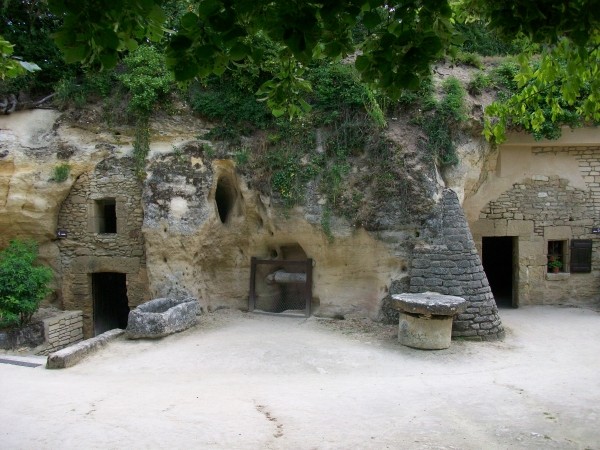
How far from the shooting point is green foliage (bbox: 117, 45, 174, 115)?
10891 mm

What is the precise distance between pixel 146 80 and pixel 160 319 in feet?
16.6

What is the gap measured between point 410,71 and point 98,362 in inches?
270

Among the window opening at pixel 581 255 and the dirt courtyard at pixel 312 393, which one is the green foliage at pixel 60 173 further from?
the window opening at pixel 581 255

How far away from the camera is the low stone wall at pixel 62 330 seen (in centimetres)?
1034

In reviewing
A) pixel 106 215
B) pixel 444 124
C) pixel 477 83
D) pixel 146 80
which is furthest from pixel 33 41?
pixel 477 83

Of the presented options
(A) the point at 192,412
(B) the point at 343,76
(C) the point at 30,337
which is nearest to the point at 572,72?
(A) the point at 192,412

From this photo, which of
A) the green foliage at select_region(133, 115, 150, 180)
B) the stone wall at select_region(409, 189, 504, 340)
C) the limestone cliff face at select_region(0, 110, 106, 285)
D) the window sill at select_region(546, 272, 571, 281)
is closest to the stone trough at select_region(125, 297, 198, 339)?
the green foliage at select_region(133, 115, 150, 180)

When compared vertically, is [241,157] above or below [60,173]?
above

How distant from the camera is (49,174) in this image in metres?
11.2

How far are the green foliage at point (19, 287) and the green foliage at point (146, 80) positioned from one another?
12.4 ft

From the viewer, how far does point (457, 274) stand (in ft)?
30.6

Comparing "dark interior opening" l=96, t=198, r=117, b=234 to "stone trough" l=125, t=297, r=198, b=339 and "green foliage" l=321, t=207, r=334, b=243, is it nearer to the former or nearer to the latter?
"stone trough" l=125, t=297, r=198, b=339

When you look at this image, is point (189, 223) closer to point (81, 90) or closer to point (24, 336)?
point (24, 336)

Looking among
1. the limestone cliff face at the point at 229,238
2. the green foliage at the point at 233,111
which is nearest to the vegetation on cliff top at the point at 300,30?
the limestone cliff face at the point at 229,238
